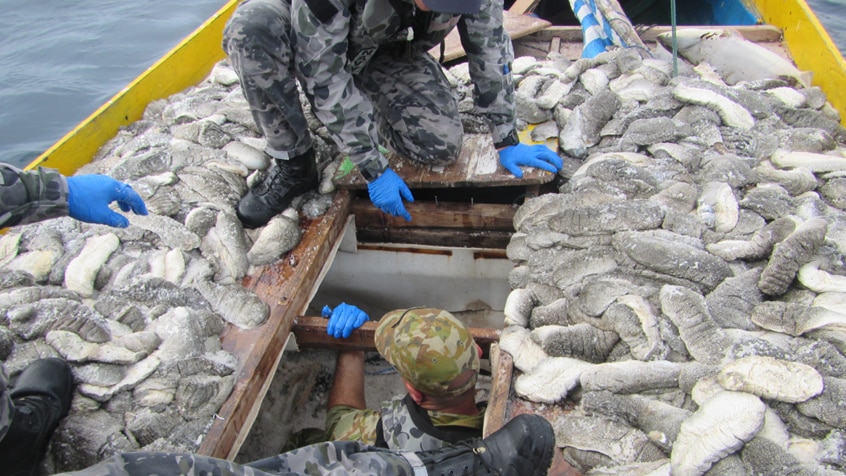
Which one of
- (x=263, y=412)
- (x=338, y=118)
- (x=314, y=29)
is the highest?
(x=314, y=29)

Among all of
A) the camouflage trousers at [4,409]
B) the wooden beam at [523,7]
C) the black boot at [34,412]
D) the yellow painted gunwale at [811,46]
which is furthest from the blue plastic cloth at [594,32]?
the camouflage trousers at [4,409]

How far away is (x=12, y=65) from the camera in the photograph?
6.02 metres

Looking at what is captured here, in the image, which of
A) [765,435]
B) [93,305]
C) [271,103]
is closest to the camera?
[765,435]

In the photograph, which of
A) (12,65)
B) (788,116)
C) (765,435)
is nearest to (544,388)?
(765,435)

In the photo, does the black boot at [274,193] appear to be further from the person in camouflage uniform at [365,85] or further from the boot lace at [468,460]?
the boot lace at [468,460]

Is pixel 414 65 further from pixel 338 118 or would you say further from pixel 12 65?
pixel 12 65

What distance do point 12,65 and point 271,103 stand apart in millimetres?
5033

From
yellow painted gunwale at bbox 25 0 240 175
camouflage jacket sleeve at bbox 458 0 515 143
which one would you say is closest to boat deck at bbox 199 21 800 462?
camouflage jacket sleeve at bbox 458 0 515 143

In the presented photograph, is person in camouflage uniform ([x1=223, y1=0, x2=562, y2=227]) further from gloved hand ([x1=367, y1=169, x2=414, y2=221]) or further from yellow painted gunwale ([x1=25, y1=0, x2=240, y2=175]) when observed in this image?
yellow painted gunwale ([x1=25, y1=0, x2=240, y2=175])

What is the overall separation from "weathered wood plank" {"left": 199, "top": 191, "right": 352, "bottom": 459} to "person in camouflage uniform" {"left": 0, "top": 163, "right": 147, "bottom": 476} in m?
0.55

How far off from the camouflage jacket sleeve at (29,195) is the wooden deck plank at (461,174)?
4.02 feet

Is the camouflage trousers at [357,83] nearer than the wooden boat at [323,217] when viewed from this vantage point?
No

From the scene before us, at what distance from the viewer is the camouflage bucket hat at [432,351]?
1.81 m

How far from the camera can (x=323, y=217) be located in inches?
113
